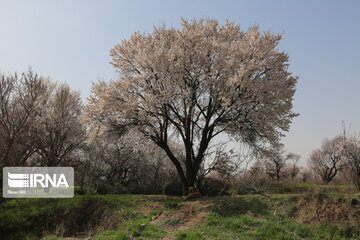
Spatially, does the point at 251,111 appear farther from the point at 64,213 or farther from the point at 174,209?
the point at 64,213

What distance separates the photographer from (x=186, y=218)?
34.6 feet

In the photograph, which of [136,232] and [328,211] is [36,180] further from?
[328,211]

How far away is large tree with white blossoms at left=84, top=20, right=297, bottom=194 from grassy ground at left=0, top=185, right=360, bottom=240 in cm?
446

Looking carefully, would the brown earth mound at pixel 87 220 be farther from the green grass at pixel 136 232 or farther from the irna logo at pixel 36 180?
the irna logo at pixel 36 180

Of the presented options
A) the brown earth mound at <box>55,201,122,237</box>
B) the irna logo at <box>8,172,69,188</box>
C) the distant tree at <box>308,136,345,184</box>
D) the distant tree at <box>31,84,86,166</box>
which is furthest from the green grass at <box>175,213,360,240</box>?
the distant tree at <box>308,136,345,184</box>

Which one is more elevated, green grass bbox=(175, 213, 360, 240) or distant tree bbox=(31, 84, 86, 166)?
distant tree bbox=(31, 84, 86, 166)

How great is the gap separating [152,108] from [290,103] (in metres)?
8.13
